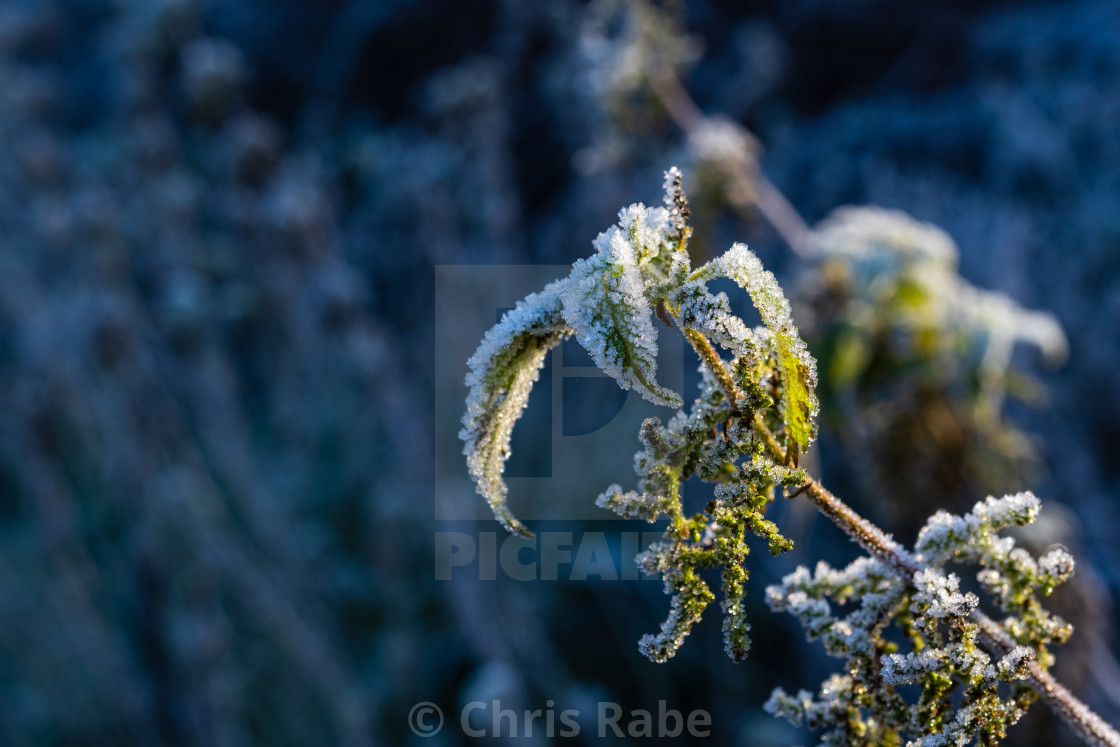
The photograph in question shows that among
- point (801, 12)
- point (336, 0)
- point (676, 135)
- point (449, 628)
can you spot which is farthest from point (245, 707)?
A: point (336, 0)

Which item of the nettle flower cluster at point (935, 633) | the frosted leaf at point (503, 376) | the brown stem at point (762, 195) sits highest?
the brown stem at point (762, 195)

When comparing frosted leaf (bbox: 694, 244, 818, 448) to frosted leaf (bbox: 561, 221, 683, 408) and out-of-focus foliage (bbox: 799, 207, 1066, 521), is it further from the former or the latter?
out-of-focus foliage (bbox: 799, 207, 1066, 521)

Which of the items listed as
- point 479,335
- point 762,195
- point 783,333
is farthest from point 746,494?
point 479,335

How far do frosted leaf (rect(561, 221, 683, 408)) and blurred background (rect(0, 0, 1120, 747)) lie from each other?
144 cm

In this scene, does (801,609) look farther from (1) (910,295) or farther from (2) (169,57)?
(2) (169,57)

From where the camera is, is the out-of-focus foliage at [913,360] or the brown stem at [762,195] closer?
the out-of-focus foliage at [913,360]

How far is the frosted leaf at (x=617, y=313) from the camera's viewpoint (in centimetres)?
58

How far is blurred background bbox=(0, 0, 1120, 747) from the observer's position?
2197mm

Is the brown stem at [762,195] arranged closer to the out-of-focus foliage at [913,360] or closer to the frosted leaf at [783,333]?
the out-of-focus foliage at [913,360]

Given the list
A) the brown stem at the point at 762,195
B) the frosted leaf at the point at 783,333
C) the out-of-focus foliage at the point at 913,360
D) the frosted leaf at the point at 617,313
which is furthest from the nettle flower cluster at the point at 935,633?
the brown stem at the point at 762,195

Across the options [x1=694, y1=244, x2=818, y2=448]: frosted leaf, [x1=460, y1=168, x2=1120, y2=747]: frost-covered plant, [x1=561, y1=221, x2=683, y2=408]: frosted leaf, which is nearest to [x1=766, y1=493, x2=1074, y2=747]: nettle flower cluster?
[x1=460, y1=168, x2=1120, y2=747]: frost-covered plant

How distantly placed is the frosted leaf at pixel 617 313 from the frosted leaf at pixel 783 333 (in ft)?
0.19

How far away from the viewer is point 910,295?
1975 mm

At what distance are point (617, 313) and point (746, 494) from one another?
164mm
